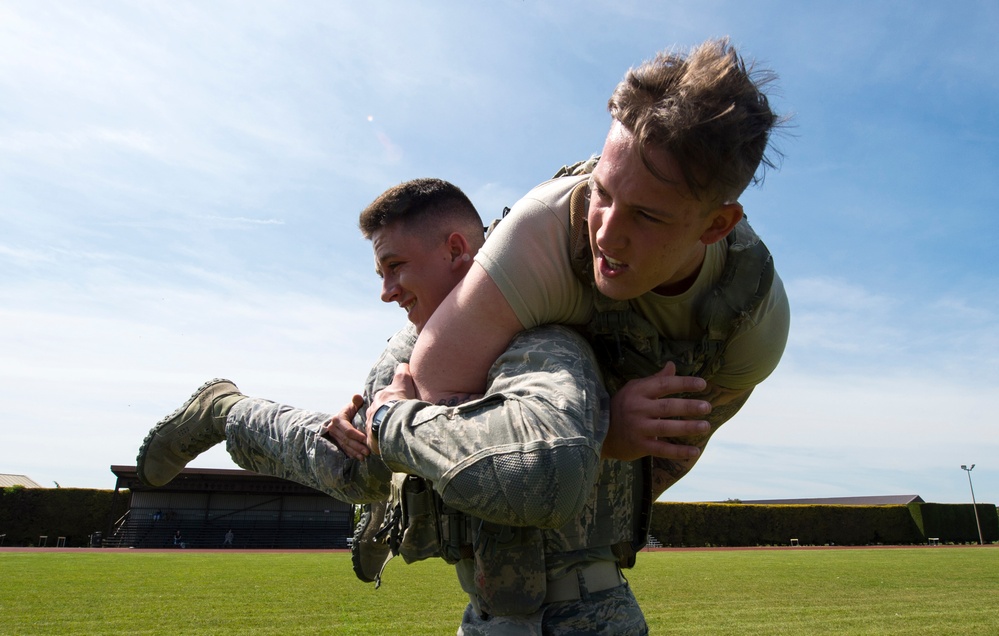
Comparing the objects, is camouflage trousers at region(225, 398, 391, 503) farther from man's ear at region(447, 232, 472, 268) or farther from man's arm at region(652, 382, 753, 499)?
man's arm at region(652, 382, 753, 499)

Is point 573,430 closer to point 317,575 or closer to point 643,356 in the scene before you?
point 643,356

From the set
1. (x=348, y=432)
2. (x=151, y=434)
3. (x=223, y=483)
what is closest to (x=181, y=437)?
(x=151, y=434)

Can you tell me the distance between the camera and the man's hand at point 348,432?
2.77m

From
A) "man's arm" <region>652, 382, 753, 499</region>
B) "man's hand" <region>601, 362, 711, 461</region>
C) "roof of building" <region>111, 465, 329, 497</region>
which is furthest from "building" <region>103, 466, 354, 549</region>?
"man's hand" <region>601, 362, 711, 461</region>

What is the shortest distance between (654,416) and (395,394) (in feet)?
2.79

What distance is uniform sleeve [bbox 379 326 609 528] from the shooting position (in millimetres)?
1815

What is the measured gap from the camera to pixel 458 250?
354 cm

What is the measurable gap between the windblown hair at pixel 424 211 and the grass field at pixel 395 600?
675 centimetres

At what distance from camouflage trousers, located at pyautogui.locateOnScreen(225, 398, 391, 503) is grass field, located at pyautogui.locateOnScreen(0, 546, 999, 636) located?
20.5 ft

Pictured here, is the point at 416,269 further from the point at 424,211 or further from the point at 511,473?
the point at 511,473

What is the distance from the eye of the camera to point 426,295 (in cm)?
336

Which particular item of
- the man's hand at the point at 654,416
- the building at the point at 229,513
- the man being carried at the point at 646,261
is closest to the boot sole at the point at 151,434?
the man being carried at the point at 646,261

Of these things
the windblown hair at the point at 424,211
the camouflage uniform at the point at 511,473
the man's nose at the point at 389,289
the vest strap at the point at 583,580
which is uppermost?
the windblown hair at the point at 424,211

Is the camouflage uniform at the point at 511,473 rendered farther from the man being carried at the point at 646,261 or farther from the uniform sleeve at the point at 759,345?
the uniform sleeve at the point at 759,345
